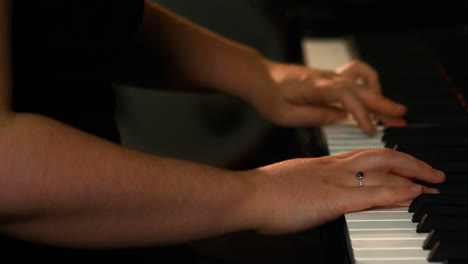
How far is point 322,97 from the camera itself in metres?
1.13

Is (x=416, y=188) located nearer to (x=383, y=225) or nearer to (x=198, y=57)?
(x=383, y=225)

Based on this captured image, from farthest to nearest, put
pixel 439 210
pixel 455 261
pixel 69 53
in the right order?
pixel 69 53 → pixel 439 210 → pixel 455 261


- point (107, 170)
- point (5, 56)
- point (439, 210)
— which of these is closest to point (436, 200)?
point (439, 210)

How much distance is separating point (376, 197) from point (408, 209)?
53 millimetres

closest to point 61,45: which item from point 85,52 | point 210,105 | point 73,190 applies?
point 85,52

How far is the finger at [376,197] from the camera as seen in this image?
0.76 m

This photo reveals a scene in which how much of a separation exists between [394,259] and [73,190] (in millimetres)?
390

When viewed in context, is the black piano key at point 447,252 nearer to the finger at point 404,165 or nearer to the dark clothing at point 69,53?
the finger at point 404,165

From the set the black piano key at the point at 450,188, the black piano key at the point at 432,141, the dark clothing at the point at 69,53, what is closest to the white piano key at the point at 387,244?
the black piano key at the point at 450,188

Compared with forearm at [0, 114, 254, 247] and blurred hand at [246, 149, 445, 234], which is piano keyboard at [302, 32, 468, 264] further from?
forearm at [0, 114, 254, 247]

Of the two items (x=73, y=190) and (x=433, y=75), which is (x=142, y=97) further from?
(x=73, y=190)

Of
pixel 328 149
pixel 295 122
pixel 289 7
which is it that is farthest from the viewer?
pixel 289 7

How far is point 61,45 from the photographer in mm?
857

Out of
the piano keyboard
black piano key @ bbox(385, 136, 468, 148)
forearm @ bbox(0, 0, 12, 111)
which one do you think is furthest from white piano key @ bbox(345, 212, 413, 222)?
forearm @ bbox(0, 0, 12, 111)
